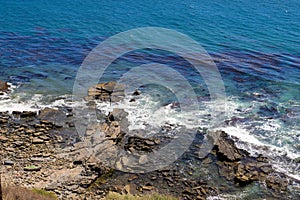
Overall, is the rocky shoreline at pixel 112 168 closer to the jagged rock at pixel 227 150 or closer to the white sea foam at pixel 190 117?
the jagged rock at pixel 227 150

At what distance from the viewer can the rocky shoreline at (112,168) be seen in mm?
22531

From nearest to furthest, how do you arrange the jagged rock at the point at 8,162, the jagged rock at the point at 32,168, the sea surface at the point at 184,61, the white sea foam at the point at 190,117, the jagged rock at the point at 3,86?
1. the jagged rock at the point at 32,168
2. the jagged rock at the point at 8,162
3. the white sea foam at the point at 190,117
4. the sea surface at the point at 184,61
5. the jagged rock at the point at 3,86

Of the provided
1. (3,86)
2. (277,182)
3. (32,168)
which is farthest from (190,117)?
(3,86)

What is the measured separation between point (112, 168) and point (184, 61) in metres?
27.9

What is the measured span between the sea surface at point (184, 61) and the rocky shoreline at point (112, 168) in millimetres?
2309

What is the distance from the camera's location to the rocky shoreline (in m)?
22.5

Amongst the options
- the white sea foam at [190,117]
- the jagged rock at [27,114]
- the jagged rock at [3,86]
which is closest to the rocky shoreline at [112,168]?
the jagged rock at [27,114]

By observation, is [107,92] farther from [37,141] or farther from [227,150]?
[227,150]

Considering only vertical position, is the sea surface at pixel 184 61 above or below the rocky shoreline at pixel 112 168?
above

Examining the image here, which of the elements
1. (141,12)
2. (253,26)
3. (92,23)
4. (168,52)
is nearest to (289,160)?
(168,52)

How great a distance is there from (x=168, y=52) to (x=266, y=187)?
3178cm

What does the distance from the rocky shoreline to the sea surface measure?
2.31 metres

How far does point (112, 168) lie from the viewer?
80.0 feet

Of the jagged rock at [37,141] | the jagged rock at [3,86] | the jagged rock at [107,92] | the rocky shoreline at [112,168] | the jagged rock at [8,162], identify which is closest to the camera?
the rocky shoreline at [112,168]
